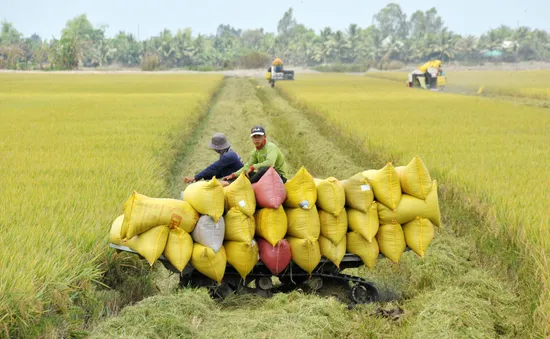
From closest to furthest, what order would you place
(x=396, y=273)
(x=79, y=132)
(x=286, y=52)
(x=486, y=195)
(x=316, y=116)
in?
(x=396, y=273) < (x=486, y=195) < (x=79, y=132) < (x=316, y=116) < (x=286, y=52)

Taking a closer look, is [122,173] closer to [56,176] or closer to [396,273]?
[56,176]

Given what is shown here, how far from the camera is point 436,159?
340 inches

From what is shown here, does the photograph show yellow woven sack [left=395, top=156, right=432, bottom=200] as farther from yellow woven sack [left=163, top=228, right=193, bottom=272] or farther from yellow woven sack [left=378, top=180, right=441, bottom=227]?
yellow woven sack [left=163, top=228, right=193, bottom=272]

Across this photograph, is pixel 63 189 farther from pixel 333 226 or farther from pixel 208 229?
pixel 333 226

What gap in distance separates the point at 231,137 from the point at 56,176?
6.99m

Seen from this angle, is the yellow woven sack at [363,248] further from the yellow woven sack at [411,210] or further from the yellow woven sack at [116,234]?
the yellow woven sack at [116,234]

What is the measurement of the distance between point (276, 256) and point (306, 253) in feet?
0.77

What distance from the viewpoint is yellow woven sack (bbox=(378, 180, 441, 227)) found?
4875mm

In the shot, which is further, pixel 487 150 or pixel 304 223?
pixel 487 150

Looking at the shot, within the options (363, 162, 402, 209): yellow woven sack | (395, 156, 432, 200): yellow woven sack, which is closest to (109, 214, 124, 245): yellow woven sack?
(363, 162, 402, 209): yellow woven sack

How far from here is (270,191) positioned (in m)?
4.63

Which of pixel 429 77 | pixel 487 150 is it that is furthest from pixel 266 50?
pixel 487 150

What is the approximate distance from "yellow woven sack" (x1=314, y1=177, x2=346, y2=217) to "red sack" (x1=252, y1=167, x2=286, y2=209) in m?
A: 0.32

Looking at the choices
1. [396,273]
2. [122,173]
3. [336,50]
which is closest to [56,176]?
[122,173]
